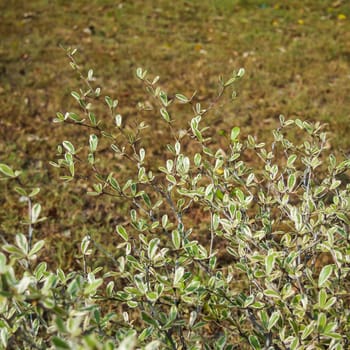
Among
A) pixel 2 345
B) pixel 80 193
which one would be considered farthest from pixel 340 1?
pixel 2 345

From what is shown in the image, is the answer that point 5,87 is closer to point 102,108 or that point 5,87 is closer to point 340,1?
point 102,108

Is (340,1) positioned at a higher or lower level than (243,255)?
lower

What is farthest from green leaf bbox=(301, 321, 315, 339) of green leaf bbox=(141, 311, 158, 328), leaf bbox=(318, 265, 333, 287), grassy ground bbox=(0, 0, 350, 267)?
grassy ground bbox=(0, 0, 350, 267)

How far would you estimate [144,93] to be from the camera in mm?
4805

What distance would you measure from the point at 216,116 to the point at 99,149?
1145 millimetres

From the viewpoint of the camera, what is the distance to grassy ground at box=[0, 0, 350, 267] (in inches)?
136

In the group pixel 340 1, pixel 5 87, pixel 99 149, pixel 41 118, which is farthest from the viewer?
pixel 340 1

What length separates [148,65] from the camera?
5.35 m

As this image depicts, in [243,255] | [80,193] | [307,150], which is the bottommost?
[80,193]

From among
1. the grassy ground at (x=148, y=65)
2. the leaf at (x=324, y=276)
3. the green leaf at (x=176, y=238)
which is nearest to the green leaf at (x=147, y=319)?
the green leaf at (x=176, y=238)

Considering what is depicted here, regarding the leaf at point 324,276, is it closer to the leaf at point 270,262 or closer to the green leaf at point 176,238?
the leaf at point 270,262

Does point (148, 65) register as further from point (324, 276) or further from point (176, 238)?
point (324, 276)

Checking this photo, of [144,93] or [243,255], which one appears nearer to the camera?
[243,255]

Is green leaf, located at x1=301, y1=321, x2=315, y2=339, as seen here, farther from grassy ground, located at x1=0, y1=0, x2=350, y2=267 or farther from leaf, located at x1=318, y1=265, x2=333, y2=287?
grassy ground, located at x1=0, y1=0, x2=350, y2=267
